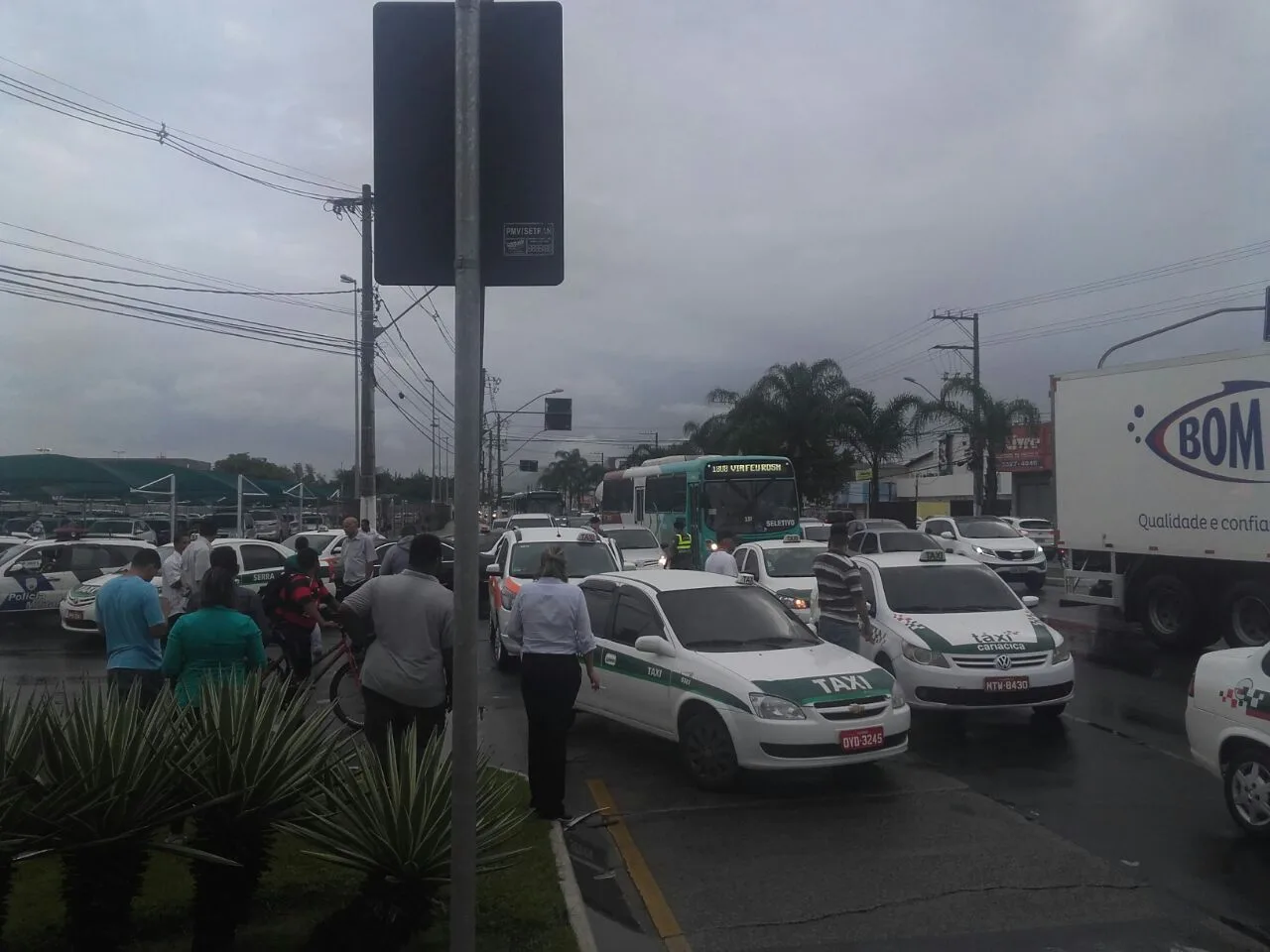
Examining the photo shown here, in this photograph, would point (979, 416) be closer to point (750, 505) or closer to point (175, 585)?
point (750, 505)

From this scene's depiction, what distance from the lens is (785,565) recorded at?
50.6 ft

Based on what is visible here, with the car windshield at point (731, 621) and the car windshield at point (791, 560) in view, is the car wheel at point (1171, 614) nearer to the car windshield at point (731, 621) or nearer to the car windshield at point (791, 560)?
the car windshield at point (791, 560)

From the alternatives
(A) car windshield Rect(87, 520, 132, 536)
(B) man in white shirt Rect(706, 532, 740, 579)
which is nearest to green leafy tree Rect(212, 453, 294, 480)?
(A) car windshield Rect(87, 520, 132, 536)

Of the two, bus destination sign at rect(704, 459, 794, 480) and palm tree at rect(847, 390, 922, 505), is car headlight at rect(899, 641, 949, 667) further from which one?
palm tree at rect(847, 390, 922, 505)

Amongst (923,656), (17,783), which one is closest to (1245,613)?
(923,656)

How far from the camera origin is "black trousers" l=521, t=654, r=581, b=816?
6820 millimetres

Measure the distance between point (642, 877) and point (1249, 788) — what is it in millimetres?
3844

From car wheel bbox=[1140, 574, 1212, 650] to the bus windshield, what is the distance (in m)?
9.80

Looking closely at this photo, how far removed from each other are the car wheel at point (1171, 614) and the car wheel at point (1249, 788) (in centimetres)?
906

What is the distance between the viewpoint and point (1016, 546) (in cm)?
2448

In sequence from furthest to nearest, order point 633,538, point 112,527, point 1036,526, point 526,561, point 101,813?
1. point 1036,526
2. point 112,527
3. point 633,538
4. point 526,561
5. point 101,813

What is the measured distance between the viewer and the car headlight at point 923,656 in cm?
930

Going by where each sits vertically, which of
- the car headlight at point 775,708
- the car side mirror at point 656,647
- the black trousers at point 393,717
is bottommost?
the car headlight at point 775,708

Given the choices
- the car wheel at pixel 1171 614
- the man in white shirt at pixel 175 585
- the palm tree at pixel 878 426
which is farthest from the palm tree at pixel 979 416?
the man in white shirt at pixel 175 585
